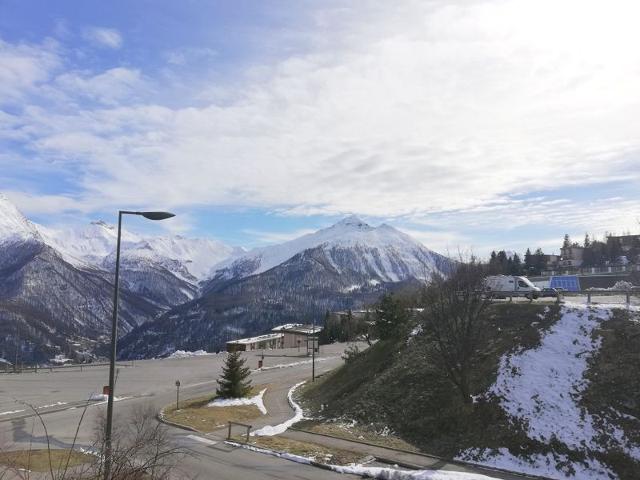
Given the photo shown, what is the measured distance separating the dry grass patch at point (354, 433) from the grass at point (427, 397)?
5 centimetres

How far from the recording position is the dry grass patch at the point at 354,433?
22648 millimetres

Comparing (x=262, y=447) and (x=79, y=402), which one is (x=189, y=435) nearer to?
(x=262, y=447)

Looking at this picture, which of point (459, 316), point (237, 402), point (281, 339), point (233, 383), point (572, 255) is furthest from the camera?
point (572, 255)

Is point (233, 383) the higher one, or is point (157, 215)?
point (157, 215)

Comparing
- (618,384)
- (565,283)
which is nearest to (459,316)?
(618,384)

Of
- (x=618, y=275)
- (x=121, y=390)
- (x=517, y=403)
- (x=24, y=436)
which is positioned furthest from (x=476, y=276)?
(x=618, y=275)

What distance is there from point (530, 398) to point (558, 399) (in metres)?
1.18

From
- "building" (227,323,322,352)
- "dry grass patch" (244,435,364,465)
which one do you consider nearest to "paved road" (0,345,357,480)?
"dry grass patch" (244,435,364,465)

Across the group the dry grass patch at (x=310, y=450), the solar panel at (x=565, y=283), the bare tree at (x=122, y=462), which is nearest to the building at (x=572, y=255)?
the solar panel at (x=565, y=283)

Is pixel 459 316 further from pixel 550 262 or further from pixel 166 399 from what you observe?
pixel 550 262

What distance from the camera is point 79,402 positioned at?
40.1 meters

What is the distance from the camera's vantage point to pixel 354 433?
24.6 m

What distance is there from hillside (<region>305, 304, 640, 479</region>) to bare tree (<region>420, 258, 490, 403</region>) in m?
1.60

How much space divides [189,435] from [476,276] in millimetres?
16584
